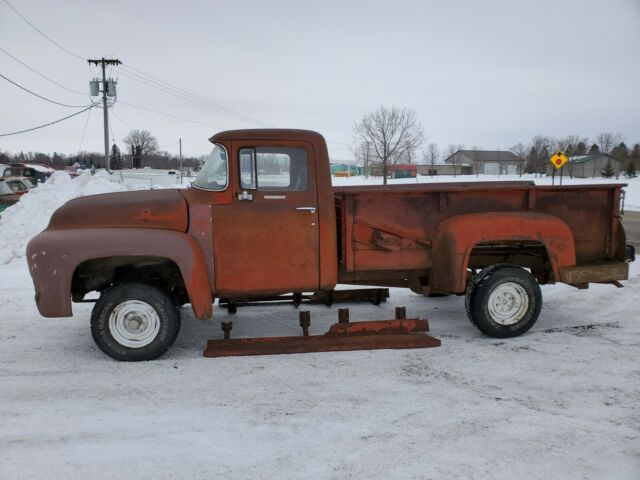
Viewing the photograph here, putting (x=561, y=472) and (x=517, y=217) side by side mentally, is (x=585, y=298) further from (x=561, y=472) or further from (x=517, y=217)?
(x=561, y=472)

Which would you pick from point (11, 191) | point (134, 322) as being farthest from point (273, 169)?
point (11, 191)

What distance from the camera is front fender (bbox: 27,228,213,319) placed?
4539 mm

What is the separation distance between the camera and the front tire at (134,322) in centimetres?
467

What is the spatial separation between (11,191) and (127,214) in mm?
15852

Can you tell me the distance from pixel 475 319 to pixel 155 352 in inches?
124

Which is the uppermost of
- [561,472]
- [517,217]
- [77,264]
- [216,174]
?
[216,174]

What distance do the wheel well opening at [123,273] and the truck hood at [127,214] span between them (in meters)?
0.32

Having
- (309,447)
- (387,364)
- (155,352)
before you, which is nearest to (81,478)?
(309,447)

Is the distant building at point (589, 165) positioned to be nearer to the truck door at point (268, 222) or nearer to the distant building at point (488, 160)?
the distant building at point (488, 160)

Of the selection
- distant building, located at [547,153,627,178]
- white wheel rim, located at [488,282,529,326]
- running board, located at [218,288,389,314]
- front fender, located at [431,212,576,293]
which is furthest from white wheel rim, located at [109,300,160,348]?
distant building, located at [547,153,627,178]

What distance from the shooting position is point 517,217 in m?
5.20

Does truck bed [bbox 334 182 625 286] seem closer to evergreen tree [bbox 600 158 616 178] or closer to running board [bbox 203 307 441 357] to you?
running board [bbox 203 307 441 357]

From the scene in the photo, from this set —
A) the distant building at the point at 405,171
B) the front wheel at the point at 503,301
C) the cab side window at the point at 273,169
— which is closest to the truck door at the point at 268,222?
the cab side window at the point at 273,169

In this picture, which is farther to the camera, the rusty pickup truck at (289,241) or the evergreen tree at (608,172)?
the evergreen tree at (608,172)
